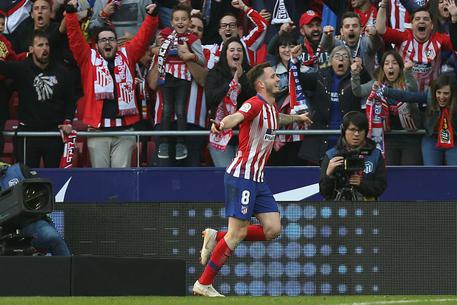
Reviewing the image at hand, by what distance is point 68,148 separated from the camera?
13.9 meters

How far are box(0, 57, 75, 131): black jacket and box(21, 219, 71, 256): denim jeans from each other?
238 cm

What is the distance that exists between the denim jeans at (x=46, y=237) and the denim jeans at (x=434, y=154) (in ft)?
14.0

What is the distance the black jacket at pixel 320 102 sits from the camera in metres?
13.7

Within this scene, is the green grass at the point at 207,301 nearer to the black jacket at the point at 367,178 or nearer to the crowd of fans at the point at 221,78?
the black jacket at the point at 367,178

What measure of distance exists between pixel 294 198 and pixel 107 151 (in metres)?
2.25

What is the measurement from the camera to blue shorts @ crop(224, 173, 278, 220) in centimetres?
1077

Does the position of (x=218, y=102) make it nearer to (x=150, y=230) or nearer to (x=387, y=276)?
(x=150, y=230)

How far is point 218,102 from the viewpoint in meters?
13.8

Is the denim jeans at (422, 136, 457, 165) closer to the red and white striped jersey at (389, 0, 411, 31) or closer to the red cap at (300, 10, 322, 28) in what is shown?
the red and white striped jersey at (389, 0, 411, 31)

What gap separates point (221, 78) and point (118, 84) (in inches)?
47.5

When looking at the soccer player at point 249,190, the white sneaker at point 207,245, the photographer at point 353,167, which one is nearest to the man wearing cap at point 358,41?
the photographer at point 353,167

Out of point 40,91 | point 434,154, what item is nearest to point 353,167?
point 434,154

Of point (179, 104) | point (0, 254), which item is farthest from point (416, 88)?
point (0, 254)

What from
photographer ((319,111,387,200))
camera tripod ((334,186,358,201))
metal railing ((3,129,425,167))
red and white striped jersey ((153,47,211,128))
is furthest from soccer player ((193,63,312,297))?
red and white striped jersey ((153,47,211,128))
